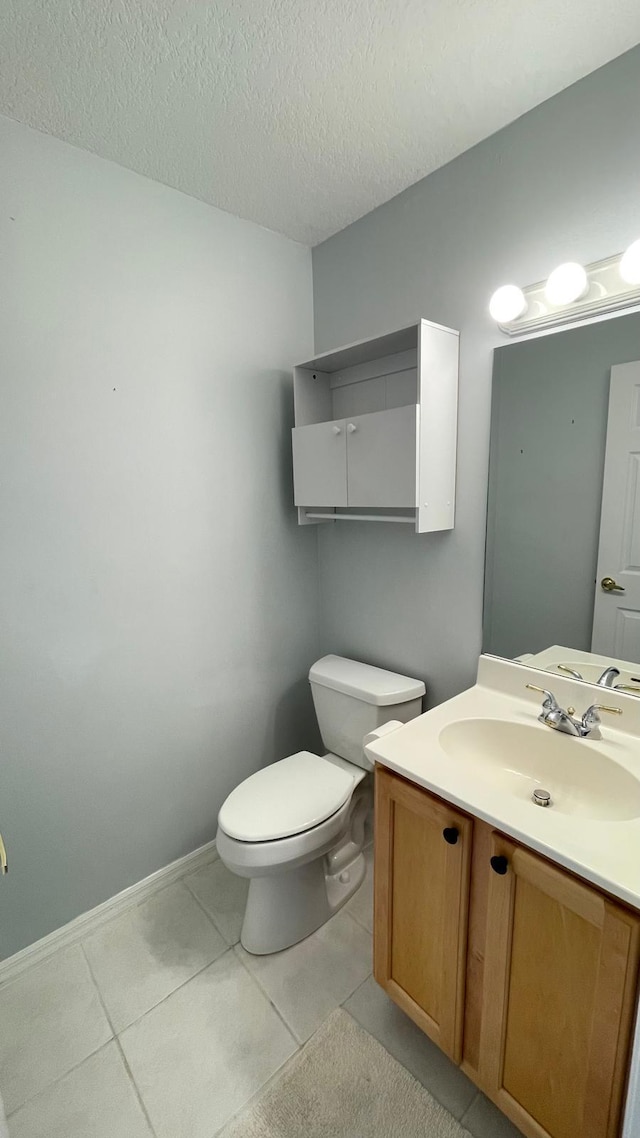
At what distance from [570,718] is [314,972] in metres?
1.08

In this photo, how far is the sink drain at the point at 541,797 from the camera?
109cm

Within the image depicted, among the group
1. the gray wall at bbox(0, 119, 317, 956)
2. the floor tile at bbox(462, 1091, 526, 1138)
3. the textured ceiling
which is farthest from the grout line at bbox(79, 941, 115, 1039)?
the textured ceiling

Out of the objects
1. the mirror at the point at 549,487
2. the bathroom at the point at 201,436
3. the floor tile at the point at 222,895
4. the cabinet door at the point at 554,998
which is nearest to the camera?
the cabinet door at the point at 554,998

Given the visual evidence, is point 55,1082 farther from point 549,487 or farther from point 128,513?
point 549,487

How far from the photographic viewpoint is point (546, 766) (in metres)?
1.17

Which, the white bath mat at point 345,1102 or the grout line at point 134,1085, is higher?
the white bath mat at point 345,1102

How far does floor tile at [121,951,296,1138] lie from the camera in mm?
1091

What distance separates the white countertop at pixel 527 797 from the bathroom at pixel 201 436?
0.27 meters

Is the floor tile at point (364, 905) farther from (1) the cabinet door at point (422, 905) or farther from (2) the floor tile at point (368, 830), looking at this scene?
(1) the cabinet door at point (422, 905)

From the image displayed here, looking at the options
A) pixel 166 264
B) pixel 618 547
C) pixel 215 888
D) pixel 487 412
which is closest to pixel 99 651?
pixel 215 888

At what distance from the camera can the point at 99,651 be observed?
58.9 inches

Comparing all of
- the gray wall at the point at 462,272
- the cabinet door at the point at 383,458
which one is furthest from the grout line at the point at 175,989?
the cabinet door at the point at 383,458

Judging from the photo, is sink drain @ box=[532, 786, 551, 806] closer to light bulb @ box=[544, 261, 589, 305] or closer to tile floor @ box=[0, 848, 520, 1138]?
tile floor @ box=[0, 848, 520, 1138]

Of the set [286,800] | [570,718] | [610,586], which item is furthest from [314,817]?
[610,586]
